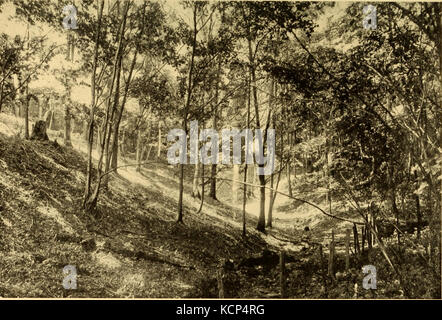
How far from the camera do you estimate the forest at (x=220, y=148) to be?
493 cm

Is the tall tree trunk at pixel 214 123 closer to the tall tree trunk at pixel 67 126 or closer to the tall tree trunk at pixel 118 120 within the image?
the tall tree trunk at pixel 118 120

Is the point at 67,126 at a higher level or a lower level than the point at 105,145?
higher

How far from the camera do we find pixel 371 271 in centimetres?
530

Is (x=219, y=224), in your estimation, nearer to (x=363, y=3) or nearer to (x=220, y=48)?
(x=220, y=48)

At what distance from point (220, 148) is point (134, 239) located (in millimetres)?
2202

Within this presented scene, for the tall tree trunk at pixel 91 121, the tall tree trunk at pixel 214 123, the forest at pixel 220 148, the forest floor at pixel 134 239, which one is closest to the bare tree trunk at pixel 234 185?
the forest at pixel 220 148

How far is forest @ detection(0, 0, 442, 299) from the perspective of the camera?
4.93 meters

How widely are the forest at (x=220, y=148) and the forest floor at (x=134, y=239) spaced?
0.08ft

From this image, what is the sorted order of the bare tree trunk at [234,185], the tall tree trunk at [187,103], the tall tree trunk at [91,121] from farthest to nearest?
1. the bare tree trunk at [234,185]
2. the tall tree trunk at [187,103]
3. the tall tree trunk at [91,121]

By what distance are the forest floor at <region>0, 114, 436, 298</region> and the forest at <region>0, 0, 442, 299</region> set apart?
26 mm

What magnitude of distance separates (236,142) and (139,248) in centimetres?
253

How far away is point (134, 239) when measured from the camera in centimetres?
522

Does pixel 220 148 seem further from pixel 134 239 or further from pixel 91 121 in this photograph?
pixel 91 121

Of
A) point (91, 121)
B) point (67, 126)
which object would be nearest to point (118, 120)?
point (91, 121)
